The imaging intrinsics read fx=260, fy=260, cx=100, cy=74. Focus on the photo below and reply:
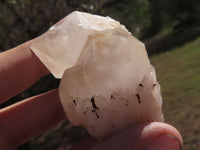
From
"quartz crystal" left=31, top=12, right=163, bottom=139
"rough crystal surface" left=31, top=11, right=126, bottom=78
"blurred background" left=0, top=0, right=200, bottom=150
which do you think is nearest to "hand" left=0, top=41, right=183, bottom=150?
"quartz crystal" left=31, top=12, right=163, bottom=139

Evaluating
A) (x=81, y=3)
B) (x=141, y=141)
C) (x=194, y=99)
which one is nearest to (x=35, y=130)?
(x=141, y=141)

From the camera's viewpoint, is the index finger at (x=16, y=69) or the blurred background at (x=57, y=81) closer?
the index finger at (x=16, y=69)

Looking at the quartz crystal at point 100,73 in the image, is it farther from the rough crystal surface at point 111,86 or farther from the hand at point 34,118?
the hand at point 34,118

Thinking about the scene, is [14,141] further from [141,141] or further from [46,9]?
[46,9]

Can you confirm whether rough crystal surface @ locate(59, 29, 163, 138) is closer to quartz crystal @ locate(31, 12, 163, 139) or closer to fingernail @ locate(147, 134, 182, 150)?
quartz crystal @ locate(31, 12, 163, 139)

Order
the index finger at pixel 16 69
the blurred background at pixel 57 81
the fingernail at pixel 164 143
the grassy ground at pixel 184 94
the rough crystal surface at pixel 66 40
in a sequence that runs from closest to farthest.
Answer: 1. the fingernail at pixel 164 143
2. the rough crystal surface at pixel 66 40
3. the index finger at pixel 16 69
4. the blurred background at pixel 57 81
5. the grassy ground at pixel 184 94

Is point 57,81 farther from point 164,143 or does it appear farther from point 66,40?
point 164,143

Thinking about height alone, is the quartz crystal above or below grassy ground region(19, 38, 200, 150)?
above

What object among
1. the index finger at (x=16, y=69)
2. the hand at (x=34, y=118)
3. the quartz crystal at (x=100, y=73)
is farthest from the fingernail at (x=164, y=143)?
the index finger at (x=16, y=69)
